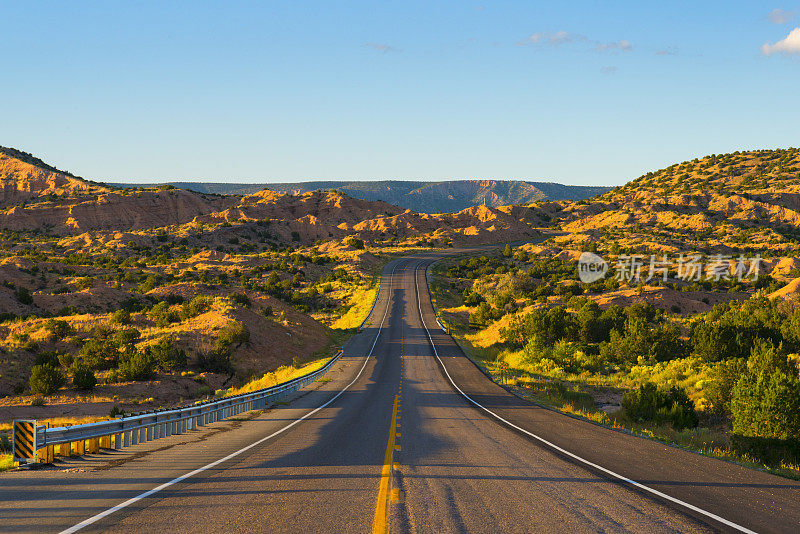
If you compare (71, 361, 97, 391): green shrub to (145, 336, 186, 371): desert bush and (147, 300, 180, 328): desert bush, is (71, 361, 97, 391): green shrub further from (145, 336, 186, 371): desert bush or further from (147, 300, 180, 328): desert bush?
(147, 300, 180, 328): desert bush

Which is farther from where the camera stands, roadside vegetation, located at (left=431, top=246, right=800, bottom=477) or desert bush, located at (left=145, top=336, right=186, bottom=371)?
desert bush, located at (left=145, top=336, right=186, bottom=371)

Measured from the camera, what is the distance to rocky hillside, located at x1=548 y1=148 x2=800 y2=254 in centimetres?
11069

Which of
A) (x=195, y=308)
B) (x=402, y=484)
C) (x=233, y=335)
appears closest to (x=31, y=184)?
(x=195, y=308)

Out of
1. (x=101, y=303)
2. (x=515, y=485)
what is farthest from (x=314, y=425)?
(x=101, y=303)

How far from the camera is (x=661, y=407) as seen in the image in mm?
19078

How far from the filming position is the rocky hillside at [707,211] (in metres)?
111

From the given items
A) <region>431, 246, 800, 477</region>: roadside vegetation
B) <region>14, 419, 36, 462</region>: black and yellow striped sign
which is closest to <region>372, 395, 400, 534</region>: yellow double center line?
<region>14, 419, 36, 462</region>: black and yellow striped sign

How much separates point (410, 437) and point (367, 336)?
40276 mm

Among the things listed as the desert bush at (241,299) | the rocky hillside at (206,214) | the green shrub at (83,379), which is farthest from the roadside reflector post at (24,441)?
the rocky hillside at (206,214)

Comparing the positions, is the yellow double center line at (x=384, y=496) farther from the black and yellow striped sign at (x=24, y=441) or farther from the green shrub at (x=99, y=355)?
the green shrub at (x=99, y=355)

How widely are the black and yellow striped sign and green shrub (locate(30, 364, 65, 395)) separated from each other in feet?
78.1

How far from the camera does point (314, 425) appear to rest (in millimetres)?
16922

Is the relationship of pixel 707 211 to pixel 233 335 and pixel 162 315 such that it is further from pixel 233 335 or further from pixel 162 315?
pixel 162 315

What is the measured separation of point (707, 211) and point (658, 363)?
401 ft
